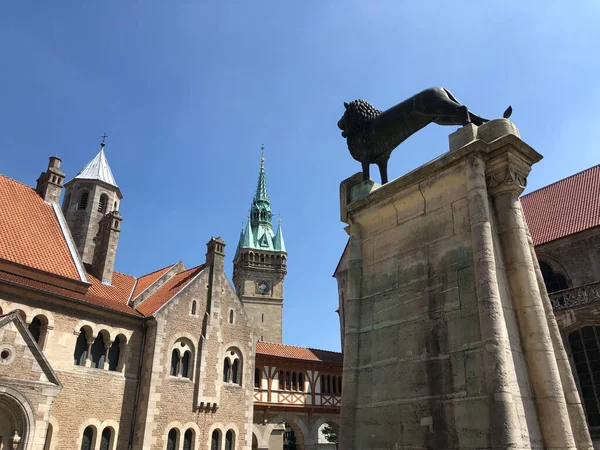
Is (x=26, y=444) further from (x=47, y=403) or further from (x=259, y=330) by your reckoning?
(x=259, y=330)

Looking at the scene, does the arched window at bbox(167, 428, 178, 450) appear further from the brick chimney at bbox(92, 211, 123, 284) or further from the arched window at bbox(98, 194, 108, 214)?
the arched window at bbox(98, 194, 108, 214)

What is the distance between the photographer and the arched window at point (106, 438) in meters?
20.1

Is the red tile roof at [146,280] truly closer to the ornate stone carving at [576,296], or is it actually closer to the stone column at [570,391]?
the ornate stone carving at [576,296]

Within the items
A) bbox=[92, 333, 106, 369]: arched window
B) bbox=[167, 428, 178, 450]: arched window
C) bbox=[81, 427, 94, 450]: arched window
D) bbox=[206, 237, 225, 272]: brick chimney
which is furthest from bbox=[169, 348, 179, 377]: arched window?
bbox=[206, 237, 225, 272]: brick chimney

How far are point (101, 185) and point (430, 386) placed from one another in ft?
113

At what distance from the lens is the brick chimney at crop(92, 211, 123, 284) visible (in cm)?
2603

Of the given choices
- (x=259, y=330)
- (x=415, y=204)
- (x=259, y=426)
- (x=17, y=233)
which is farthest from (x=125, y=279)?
(x=259, y=330)

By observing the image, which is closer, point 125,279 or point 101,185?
point 125,279

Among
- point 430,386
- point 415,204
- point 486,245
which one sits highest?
point 415,204

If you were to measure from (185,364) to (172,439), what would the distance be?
11.6 feet

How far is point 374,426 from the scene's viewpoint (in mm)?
5699

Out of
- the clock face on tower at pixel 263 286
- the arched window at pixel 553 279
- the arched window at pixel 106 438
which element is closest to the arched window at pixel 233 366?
the arched window at pixel 106 438

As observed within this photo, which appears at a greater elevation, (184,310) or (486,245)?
(184,310)

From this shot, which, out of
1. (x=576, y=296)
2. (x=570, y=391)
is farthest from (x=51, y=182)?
(x=576, y=296)
